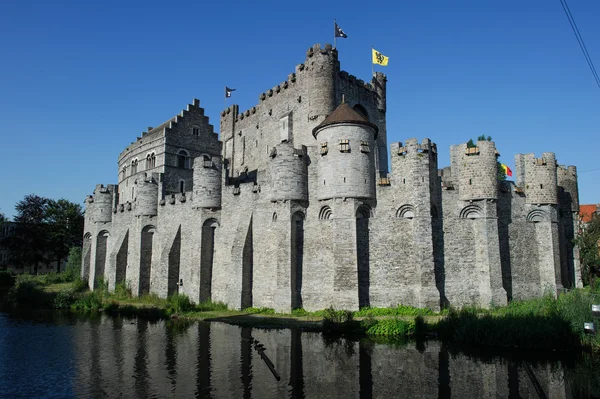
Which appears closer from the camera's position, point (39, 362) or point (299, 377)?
point (299, 377)

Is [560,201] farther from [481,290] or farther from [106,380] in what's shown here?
[106,380]

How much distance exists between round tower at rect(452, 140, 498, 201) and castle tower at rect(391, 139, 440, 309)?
1.57 meters

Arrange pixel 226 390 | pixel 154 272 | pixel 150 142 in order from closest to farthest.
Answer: pixel 226 390 → pixel 154 272 → pixel 150 142

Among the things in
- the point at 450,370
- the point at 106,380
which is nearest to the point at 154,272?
the point at 106,380

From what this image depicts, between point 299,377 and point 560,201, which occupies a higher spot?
point 560,201

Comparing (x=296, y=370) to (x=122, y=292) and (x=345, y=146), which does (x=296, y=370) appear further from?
(x=122, y=292)

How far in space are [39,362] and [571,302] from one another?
73.8ft

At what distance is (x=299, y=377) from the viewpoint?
48.2ft

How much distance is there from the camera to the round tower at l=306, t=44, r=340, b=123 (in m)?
34.5

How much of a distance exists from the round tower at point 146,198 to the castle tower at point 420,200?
22.1 m

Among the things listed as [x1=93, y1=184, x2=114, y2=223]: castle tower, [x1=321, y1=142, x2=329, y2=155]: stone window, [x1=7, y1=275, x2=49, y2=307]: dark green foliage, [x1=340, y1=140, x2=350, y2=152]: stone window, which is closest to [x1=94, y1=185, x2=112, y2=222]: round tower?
[x1=93, y1=184, x2=114, y2=223]: castle tower

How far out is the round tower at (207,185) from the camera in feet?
104

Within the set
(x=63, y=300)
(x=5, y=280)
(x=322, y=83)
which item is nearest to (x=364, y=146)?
(x=322, y=83)

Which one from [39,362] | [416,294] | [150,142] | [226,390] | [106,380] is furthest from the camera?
[150,142]
